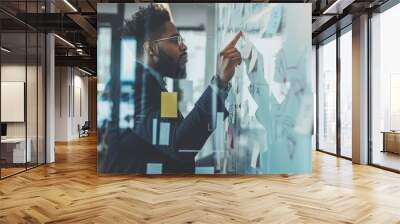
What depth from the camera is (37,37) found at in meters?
8.21

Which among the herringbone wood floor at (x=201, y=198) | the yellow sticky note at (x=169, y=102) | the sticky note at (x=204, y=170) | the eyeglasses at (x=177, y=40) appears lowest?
the herringbone wood floor at (x=201, y=198)

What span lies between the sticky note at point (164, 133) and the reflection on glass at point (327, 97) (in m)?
5.95

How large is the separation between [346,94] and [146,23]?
19.5ft

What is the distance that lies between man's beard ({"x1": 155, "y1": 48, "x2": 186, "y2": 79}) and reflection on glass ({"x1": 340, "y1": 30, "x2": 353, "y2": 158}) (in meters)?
4.81

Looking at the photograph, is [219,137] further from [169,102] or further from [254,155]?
[169,102]

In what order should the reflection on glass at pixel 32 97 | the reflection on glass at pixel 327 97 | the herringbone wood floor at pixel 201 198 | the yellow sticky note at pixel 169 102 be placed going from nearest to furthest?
the herringbone wood floor at pixel 201 198 < the yellow sticky note at pixel 169 102 < the reflection on glass at pixel 32 97 < the reflection on glass at pixel 327 97

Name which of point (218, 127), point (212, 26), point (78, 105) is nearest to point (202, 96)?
point (218, 127)

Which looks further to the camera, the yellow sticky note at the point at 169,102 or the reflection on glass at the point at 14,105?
the reflection on glass at the point at 14,105

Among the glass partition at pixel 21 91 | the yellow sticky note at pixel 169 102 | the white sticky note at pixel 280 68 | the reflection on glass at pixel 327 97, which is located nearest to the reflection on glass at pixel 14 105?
the glass partition at pixel 21 91

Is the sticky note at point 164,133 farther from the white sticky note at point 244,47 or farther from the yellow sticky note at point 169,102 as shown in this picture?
the white sticky note at point 244,47

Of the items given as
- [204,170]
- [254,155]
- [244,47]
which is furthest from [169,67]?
[254,155]

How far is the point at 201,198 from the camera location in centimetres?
514

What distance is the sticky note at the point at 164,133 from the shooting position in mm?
6812

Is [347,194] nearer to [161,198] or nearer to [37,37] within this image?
[161,198]
